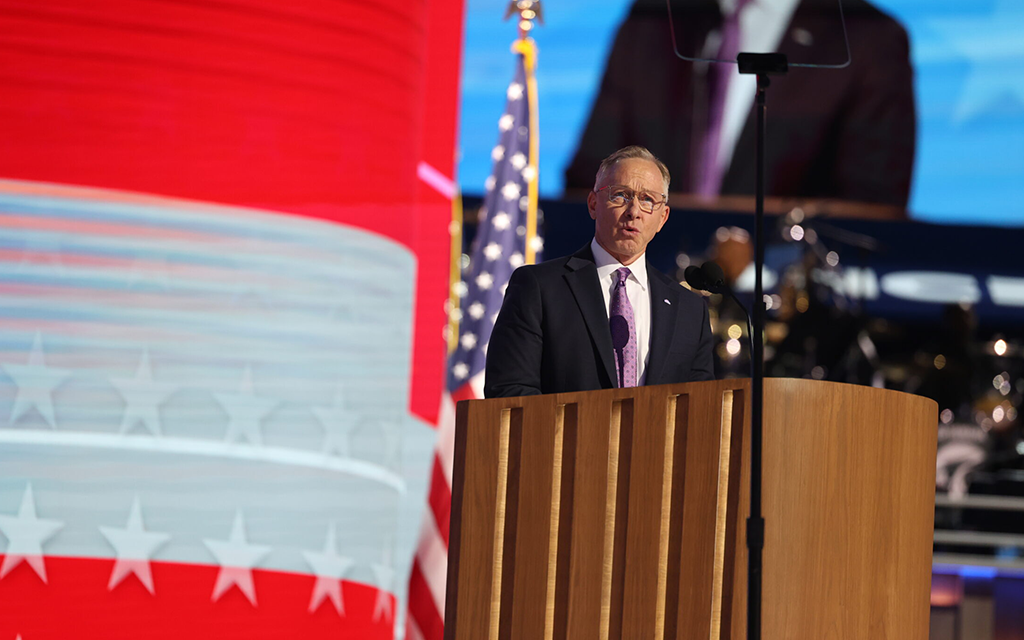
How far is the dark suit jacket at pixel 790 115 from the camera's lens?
10172mm

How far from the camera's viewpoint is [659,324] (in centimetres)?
247

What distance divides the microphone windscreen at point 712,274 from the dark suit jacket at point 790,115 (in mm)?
7892

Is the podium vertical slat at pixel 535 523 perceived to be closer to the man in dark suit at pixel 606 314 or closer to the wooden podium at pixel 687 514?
the wooden podium at pixel 687 514

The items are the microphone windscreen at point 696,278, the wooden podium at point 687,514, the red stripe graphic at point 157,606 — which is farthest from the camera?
the red stripe graphic at point 157,606

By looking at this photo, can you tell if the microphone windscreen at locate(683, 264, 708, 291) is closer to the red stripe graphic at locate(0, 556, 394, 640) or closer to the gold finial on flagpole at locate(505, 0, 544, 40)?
the red stripe graphic at locate(0, 556, 394, 640)

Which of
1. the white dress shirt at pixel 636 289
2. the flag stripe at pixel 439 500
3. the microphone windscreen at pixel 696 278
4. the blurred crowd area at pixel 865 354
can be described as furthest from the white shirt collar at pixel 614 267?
the blurred crowd area at pixel 865 354

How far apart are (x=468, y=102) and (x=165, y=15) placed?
21.8 ft

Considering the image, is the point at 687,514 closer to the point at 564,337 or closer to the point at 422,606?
the point at 564,337

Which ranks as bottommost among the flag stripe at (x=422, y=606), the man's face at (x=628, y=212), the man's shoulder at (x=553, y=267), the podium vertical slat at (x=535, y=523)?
the flag stripe at (x=422, y=606)

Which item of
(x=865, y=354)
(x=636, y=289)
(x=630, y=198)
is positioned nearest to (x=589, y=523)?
(x=636, y=289)

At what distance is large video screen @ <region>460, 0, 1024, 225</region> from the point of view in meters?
10.1

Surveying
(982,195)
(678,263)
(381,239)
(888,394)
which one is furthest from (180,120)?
(982,195)

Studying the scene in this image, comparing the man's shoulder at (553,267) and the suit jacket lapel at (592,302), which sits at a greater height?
the man's shoulder at (553,267)

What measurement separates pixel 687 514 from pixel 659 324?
55 centimetres
